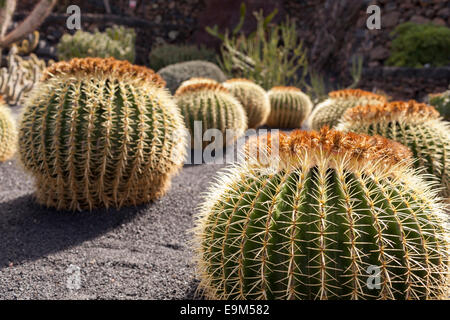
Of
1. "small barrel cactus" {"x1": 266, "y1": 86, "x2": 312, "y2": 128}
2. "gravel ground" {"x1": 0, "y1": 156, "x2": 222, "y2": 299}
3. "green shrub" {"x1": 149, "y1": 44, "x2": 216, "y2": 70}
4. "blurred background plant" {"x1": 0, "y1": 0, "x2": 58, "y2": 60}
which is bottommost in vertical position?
"gravel ground" {"x1": 0, "y1": 156, "x2": 222, "y2": 299}

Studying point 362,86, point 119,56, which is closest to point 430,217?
point 362,86

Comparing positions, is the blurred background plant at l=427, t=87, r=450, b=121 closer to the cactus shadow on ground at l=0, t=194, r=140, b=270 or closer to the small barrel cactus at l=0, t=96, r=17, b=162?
the cactus shadow on ground at l=0, t=194, r=140, b=270

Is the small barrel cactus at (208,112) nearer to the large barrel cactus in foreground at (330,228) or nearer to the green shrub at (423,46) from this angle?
the large barrel cactus in foreground at (330,228)

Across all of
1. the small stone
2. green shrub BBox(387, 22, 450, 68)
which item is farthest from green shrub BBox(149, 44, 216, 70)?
the small stone

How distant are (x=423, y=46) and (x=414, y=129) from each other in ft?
24.7

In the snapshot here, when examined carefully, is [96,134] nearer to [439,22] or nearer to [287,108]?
[287,108]

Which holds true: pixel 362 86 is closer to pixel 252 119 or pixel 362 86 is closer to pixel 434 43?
pixel 434 43

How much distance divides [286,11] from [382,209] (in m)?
12.6

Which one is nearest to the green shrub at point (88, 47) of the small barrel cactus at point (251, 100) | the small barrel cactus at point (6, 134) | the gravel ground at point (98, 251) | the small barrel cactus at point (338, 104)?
the small barrel cactus at point (251, 100)

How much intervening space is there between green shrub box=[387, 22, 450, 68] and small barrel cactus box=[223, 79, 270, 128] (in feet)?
16.0

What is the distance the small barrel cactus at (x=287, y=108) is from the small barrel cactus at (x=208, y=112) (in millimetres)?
1606

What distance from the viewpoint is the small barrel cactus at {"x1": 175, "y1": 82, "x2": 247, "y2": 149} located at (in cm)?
472

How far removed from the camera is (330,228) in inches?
54.1

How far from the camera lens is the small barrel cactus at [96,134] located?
8.75 ft
